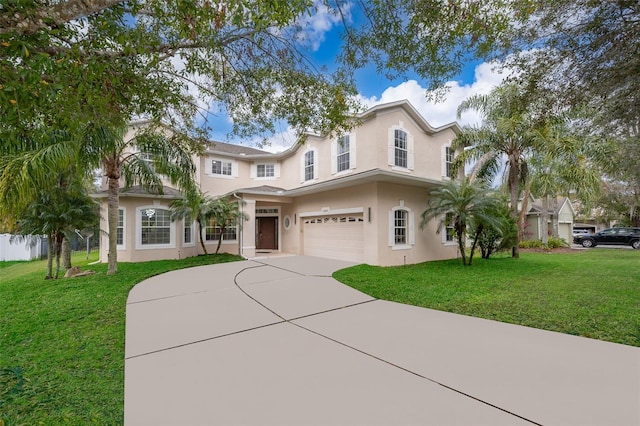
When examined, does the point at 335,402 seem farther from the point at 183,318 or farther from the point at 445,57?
the point at 445,57

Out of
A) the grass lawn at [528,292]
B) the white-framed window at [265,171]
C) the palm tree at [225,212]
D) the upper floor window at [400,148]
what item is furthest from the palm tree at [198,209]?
the upper floor window at [400,148]

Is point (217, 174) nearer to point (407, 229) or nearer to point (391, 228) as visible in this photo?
point (391, 228)

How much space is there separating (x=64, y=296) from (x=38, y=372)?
449cm

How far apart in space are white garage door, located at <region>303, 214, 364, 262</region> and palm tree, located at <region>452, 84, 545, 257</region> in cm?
655

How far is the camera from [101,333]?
4336 millimetres

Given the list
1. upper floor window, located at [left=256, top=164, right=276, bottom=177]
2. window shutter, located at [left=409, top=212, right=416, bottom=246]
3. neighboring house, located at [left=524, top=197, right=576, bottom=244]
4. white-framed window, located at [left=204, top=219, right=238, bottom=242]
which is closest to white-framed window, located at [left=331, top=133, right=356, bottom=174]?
window shutter, located at [left=409, top=212, right=416, bottom=246]

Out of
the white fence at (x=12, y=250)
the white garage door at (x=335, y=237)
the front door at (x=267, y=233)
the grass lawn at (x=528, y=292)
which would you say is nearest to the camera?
the grass lawn at (x=528, y=292)

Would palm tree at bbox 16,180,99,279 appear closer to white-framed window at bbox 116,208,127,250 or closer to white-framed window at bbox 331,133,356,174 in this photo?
white-framed window at bbox 116,208,127,250

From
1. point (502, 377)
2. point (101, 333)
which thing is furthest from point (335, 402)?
point (101, 333)

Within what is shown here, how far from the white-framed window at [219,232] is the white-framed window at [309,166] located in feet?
15.0

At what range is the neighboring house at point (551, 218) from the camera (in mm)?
22548

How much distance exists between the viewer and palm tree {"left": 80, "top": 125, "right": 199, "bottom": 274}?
7.73 m

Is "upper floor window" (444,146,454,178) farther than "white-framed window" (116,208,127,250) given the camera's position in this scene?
Yes

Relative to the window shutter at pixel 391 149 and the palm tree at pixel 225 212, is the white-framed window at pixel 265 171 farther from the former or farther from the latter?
the window shutter at pixel 391 149
